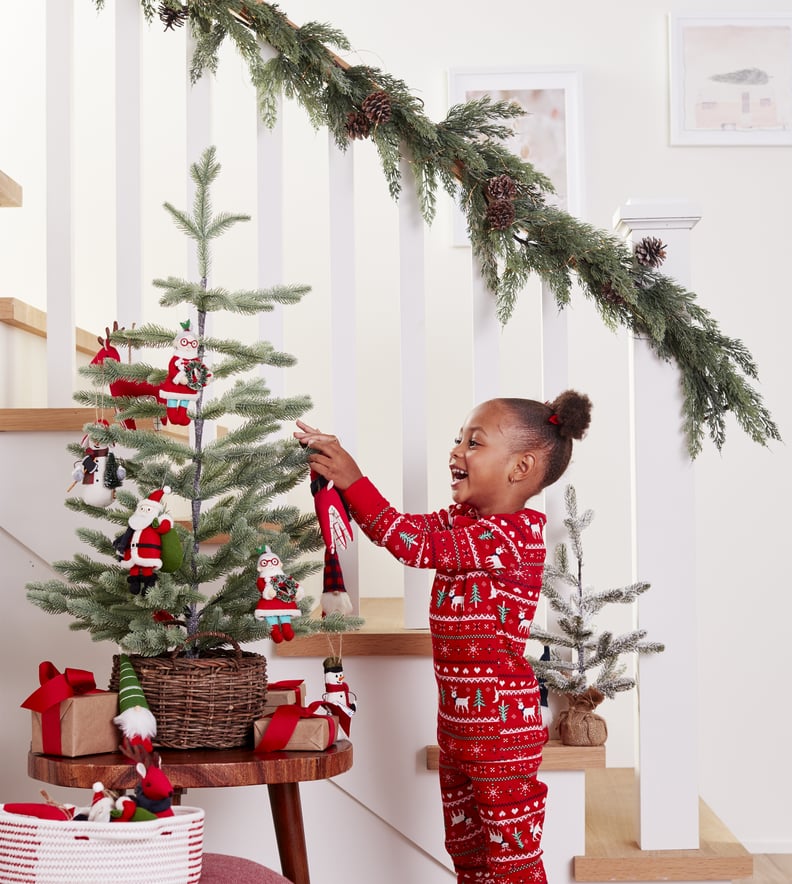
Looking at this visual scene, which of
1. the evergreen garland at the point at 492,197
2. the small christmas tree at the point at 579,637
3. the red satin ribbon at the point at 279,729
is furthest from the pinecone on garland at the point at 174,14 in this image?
the red satin ribbon at the point at 279,729

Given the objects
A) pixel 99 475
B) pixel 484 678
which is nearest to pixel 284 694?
pixel 484 678

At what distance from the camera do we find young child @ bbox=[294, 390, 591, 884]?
59.9 inches

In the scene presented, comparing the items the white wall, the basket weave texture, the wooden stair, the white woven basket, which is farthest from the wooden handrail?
the wooden stair

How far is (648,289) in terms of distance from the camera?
1.73 metres

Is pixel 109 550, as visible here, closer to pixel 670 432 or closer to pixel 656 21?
pixel 670 432

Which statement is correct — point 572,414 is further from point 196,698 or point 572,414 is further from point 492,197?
point 196,698

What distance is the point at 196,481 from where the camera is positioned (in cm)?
143

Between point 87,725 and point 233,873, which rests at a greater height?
point 87,725

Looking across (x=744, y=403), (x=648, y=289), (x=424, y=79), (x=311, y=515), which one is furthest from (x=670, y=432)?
(x=424, y=79)

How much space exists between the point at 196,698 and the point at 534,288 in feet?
5.87

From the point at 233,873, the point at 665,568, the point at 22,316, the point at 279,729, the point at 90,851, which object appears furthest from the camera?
the point at 22,316

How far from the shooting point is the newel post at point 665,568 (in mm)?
1697

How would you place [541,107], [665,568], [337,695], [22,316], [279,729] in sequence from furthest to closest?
[541,107] < [22,316] < [665,568] < [337,695] < [279,729]

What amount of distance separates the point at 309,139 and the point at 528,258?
4.02 feet
